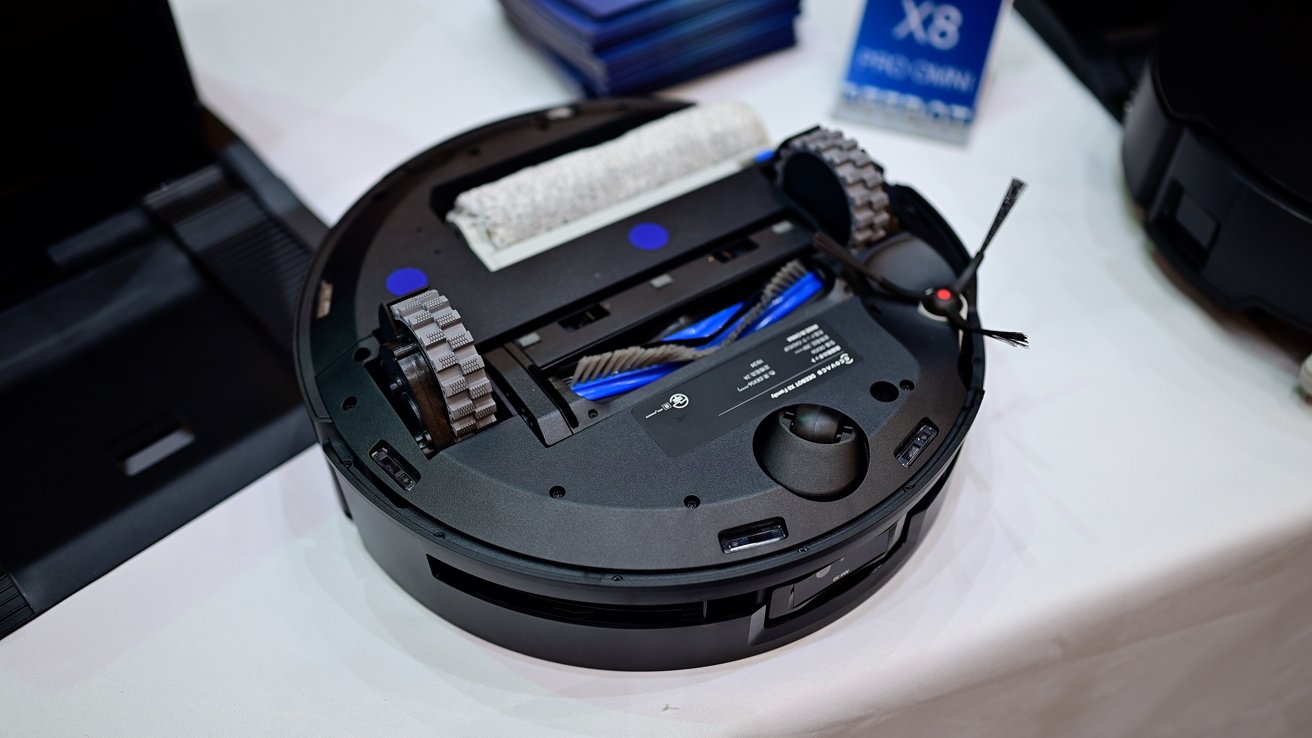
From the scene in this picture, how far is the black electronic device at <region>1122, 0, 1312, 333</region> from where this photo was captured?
788 mm

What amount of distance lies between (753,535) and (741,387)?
107 mm

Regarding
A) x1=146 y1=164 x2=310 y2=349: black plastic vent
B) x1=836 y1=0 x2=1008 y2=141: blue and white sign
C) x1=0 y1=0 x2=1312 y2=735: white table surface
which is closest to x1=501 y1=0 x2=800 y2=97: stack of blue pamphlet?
x1=836 y1=0 x2=1008 y2=141: blue and white sign

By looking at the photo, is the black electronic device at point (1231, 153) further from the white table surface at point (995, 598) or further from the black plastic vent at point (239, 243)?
the black plastic vent at point (239, 243)

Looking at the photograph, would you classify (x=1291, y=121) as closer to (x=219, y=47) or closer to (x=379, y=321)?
(x=379, y=321)

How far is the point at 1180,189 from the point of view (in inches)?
34.2

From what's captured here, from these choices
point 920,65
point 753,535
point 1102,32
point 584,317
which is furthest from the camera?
point 1102,32

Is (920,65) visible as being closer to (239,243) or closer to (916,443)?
(916,443)

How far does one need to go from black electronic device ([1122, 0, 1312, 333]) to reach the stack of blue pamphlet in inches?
14.4

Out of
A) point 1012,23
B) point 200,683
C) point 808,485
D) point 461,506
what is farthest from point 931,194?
point 200,683

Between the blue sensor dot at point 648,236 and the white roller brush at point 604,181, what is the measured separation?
0.07 ft

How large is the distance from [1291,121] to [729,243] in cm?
43

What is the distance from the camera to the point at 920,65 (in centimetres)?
103

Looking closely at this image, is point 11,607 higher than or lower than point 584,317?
lower

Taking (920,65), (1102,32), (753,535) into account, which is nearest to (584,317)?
(753,535)
